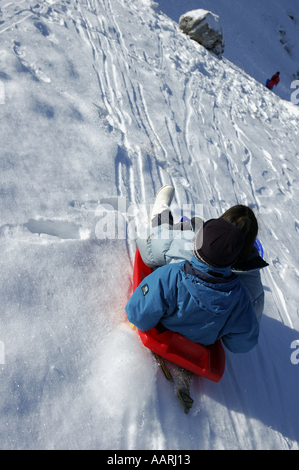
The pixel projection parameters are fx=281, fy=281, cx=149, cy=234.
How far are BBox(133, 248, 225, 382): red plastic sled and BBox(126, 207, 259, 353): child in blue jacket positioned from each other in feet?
0.21

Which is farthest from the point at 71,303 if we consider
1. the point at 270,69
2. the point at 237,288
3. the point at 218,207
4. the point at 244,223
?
the point at 270,69

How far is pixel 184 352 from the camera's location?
188 centimetres

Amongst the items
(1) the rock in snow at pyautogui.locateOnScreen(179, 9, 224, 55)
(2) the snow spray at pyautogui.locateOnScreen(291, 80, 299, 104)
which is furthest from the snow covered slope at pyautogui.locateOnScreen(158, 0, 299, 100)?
(1) the rock in snow at pyautogui.locateOnScreen(179, 9, 224, 55)

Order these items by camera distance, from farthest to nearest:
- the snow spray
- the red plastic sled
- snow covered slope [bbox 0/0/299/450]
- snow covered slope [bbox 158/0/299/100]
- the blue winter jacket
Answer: snow covered slope [bbox 158/0/299/100] < the snow spray < the red plastic sled < snow covered slope [bbox 0/0/299/450] < the blue winter jacket

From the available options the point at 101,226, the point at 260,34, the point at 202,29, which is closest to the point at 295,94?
the point at 260,34

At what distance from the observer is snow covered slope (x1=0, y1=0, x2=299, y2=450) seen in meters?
1.71

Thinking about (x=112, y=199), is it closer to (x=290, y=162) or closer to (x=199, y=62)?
(x=290, y=162)

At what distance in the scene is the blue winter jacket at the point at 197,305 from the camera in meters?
1.46

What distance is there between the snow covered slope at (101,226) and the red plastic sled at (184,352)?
0.82 ft

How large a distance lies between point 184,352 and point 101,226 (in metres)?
1.32

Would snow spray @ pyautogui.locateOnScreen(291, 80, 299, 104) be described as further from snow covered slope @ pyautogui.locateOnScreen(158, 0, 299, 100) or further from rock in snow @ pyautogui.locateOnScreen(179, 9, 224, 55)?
rock in snow @ pyautogui.locateOnScreen(179, 9, 224, 55)

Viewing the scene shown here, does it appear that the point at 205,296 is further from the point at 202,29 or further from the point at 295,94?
the point at 295,94

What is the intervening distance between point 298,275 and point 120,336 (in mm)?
2800
